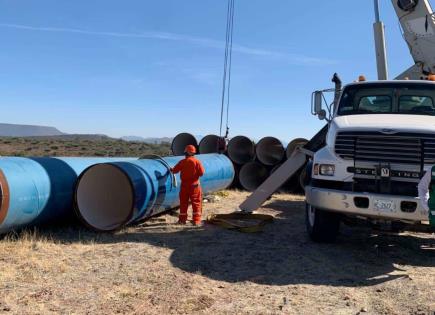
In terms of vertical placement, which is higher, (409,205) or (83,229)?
(409,205)

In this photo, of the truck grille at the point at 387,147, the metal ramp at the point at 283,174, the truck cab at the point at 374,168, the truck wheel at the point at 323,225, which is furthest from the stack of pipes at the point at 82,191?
the truck grille at the point at 387,147

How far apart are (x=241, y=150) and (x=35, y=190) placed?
35.0 feet

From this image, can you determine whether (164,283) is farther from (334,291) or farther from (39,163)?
(39,163)

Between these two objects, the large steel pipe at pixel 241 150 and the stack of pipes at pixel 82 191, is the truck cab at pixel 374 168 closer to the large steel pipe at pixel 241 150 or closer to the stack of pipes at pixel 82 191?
the stack of pipes at pixel 82 191

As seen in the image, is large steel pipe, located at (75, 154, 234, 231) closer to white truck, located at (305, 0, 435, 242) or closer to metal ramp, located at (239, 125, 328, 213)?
metal ramp, located at (239, 125, 328, 213)

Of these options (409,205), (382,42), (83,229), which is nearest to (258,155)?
(382,42)

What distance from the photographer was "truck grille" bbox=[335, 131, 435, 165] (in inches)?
276

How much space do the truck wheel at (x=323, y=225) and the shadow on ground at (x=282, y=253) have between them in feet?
0.46

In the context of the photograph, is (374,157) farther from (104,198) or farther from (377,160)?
(104,198)

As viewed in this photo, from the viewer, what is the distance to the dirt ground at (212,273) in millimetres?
5418

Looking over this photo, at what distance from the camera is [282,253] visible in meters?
7.75

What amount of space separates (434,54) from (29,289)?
9942 mm

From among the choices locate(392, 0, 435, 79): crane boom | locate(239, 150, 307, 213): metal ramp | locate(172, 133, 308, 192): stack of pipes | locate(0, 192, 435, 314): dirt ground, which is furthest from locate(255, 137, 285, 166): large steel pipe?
locate(0, 192, 435, 314): dirt ground

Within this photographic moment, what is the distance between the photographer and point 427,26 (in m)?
11.8
